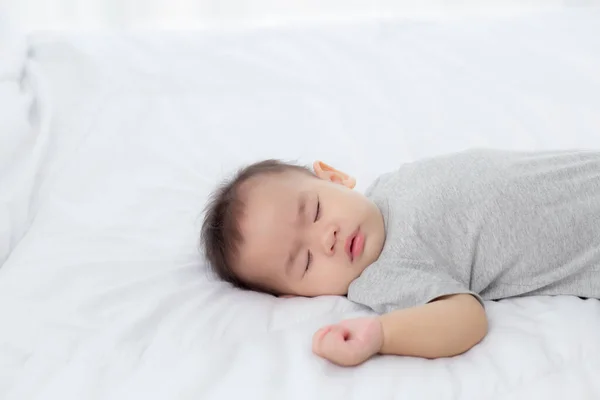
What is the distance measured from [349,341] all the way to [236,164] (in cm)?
65

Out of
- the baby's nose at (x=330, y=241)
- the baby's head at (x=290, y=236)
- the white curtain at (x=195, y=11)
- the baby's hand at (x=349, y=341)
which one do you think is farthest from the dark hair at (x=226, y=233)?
the white curtain at (x=195, y=11)

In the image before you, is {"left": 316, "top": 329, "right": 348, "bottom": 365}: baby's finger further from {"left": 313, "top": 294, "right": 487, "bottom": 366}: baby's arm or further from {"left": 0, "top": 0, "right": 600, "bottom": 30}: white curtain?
{"left": 0, "top": 0, "right": 600, "bottom": 30}: white curtain

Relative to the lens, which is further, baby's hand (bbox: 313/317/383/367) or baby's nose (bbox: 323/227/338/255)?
baby's nose (bbox: 323/227/338/255)

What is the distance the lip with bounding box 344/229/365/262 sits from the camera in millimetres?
1141

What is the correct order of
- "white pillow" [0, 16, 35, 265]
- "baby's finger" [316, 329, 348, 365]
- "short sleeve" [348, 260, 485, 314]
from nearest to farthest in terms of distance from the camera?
"baby's finger" [316, 329, 348, 365] < "short sleeve" [348, 260, 485, 314] < "white pillow" [0, 16, 35, 265]

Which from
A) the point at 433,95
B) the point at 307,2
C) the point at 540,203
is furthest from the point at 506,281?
the point at 307,2

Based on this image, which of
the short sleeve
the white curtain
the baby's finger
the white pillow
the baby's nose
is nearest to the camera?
the baby's finger

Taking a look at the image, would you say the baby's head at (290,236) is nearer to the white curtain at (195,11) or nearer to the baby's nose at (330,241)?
the baby's nose at (330,241)

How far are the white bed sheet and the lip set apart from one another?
8cm

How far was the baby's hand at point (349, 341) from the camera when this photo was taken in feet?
3.02

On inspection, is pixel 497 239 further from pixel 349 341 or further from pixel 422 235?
pixel 349 341

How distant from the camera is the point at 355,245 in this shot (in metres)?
1.14

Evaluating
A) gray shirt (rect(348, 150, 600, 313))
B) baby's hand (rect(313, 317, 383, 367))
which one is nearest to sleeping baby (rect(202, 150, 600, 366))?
gray shirt (rect(348, 150, 600, 313))

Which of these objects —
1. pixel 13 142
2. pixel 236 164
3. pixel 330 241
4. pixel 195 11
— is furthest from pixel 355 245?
pixel 195 11
